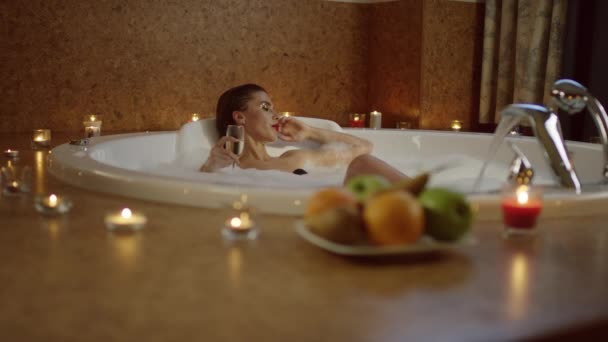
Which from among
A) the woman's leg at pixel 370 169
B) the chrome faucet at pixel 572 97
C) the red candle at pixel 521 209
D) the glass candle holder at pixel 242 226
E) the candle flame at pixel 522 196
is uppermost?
the chrome faucet at pixel 572 97

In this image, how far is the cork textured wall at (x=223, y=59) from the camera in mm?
3250

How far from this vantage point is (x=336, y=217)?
1.08 metres

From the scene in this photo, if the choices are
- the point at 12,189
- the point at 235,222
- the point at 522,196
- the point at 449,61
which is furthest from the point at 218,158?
the point at 449,61

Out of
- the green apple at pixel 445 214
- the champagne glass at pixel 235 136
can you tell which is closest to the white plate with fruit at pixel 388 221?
the green apple at pixel 445 214

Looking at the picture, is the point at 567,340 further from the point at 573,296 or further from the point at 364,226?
the point at 364,226

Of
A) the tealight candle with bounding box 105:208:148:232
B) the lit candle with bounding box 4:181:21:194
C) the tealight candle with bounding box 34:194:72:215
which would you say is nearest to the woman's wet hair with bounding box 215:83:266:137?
the lit candle with bounding box 4:181:21:194

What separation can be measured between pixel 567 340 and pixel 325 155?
211cm

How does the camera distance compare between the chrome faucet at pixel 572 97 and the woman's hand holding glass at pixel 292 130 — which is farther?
the woman's hand holding glass at pixel 292 130

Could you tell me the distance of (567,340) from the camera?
0.87 meters

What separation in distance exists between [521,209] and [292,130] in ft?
5.65

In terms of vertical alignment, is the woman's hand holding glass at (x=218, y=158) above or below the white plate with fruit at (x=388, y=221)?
below

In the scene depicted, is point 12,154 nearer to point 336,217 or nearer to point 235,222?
point 235,222

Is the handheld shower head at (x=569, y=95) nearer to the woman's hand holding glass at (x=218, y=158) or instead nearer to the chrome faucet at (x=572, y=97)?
the chrome faucet at (x=572, y=97)

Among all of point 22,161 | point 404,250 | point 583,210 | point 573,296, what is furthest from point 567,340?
point 22,161
